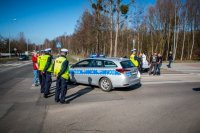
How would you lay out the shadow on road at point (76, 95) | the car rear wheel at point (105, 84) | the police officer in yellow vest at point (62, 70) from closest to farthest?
the police officer in yellow vest at point (62, 70) < the shadow on road at point (76, 95) < the car rear wheel at point (105, 84)

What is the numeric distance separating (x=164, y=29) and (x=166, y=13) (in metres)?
3.61

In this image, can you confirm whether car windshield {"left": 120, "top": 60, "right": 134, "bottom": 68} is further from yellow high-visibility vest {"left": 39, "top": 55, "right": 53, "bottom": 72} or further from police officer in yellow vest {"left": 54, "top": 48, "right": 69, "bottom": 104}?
yellow high-visibility vest {"left": 39, "top": 55, "right": 53, "bottom": 72}

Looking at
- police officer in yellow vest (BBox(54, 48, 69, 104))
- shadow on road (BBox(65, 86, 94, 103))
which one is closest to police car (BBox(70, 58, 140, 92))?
shadow on road (BBox(65, 86, 94, 103))

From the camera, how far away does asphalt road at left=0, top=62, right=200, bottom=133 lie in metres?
4.56

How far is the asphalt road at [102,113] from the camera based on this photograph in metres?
4.56

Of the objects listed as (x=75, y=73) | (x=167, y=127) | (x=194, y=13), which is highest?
(x=194, y=13)

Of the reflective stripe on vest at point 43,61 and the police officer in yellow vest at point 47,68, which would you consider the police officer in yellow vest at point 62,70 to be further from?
the reflective stripe on vest at point 43,61

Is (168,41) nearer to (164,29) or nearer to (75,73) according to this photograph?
(164,29)

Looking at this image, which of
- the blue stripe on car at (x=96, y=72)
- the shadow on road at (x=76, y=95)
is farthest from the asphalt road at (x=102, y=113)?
the blue stripe on car at (x=96, y=72)

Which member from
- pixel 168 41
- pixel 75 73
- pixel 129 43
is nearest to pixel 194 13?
pixel 168 41

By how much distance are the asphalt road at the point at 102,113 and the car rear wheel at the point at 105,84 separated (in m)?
0.78

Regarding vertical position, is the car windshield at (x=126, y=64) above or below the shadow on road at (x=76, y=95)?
above

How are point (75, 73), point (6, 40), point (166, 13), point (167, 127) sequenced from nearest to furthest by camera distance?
point (167, 127), point (75, 73), point (166, 13), point (6, 40)

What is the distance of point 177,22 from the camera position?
36.8 meters
